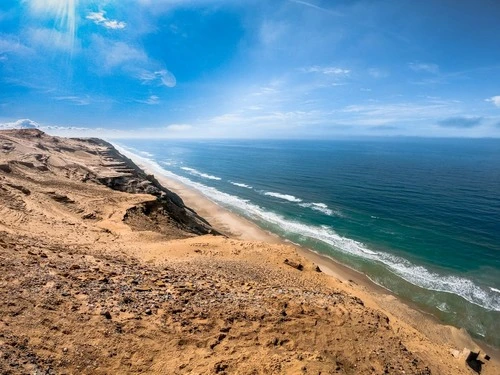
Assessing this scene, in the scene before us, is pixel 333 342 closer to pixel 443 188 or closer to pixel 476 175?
pixel 443 188

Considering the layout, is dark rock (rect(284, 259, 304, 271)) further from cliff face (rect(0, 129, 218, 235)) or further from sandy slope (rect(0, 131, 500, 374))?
cliff face (rect(0, 129, 218, 235))

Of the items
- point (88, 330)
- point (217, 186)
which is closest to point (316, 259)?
point (88, 330)

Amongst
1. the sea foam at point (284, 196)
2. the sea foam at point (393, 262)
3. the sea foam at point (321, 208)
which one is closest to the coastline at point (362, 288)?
the sea foam at point (393, 262)

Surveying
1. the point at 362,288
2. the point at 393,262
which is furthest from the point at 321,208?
the point at 362,288

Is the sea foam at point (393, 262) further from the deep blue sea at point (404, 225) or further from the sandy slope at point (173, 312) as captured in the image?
the sandy slope at point (173, 312)

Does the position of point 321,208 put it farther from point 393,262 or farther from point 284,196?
point 393,262
